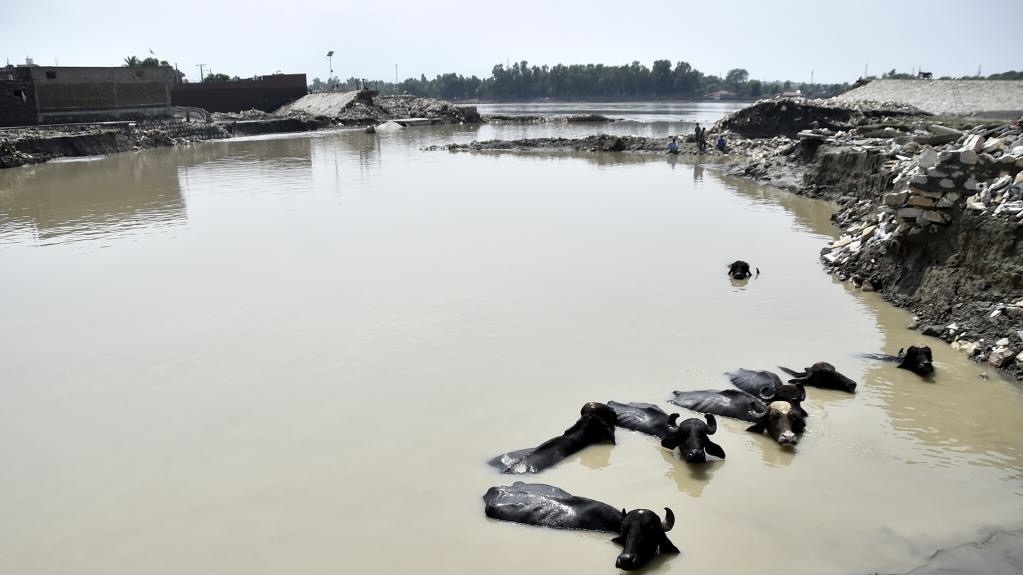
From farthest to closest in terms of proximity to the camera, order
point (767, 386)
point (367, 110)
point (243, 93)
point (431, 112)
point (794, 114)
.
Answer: point (431, 112) < point (243, 93) < point (367, 110) < point (794, 114) < point (767, 386)

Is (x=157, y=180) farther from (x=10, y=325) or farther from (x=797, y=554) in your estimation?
(x=797, y=554)

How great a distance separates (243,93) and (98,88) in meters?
20.4

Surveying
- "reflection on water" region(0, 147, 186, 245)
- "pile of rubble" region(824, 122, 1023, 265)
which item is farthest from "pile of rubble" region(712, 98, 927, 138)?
"reflection on water" region(0, 147, 186, 245)

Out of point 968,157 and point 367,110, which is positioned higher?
point 367,110

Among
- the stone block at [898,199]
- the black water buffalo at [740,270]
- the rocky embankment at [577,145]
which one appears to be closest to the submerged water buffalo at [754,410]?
the black water buffalo at [740,270]

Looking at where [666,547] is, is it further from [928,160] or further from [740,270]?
[928,160]

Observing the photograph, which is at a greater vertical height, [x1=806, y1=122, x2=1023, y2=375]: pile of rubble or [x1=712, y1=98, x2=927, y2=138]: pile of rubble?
[x1=712, y1=98, x2=927, y2=138]: pile of rubble

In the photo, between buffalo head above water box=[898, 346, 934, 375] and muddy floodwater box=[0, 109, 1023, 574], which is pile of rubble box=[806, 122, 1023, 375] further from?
buffalo head above water box=[898, 346, 934, 375]

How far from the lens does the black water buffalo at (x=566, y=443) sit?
6.36m

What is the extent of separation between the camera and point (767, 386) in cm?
761

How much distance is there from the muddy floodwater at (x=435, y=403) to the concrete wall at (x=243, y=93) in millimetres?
57965

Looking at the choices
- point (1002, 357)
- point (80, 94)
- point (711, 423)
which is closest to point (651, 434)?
point (711, 423)

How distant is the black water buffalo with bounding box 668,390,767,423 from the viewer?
7164 mm

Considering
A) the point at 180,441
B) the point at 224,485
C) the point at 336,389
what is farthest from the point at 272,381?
the point at 224,485
